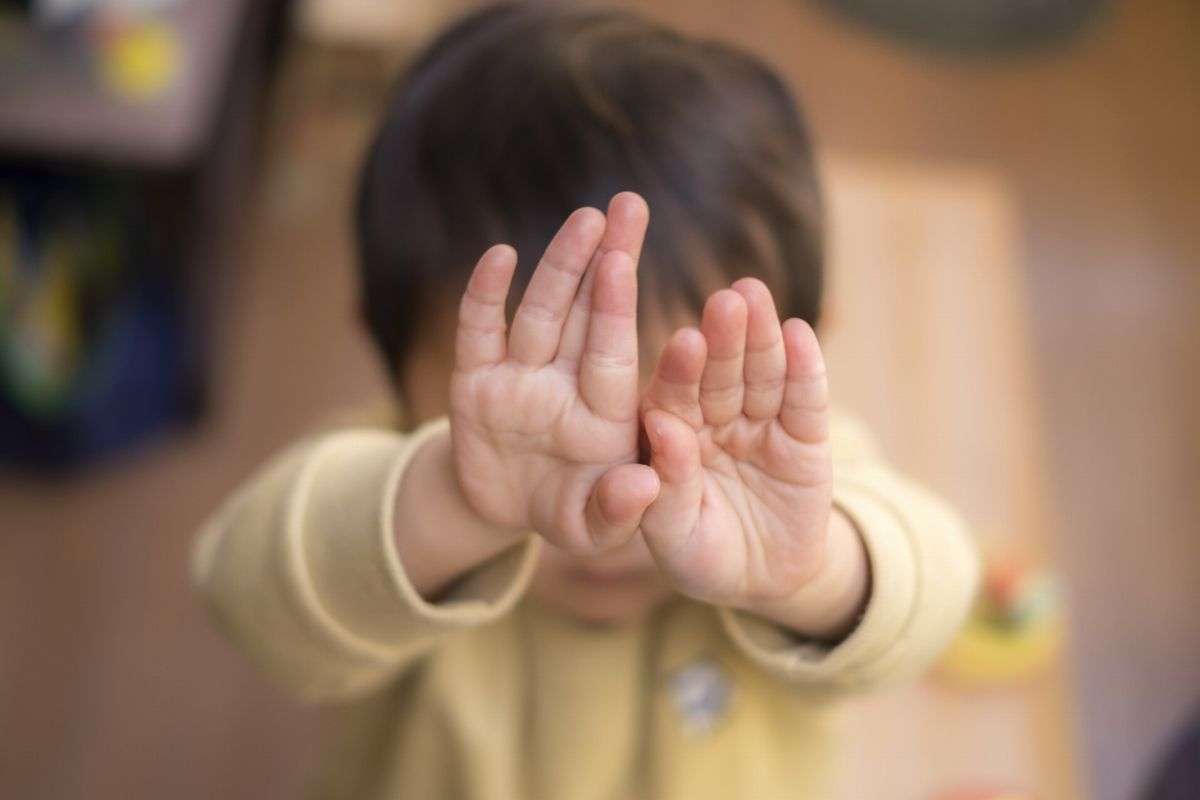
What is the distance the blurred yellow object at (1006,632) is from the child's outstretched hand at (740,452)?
11.3 inches

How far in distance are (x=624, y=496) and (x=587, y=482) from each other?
0.09ft

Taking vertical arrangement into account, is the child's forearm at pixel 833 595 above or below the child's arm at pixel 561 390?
below

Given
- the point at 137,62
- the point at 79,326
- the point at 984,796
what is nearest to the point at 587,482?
the point at 984,796

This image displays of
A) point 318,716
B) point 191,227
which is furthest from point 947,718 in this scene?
point 191,227

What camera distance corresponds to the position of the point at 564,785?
59cm

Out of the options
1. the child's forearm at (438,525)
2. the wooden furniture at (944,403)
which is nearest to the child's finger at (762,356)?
the child's forearm at (438,525)

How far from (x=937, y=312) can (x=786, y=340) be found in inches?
21.2

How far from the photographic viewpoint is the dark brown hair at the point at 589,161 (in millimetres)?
490

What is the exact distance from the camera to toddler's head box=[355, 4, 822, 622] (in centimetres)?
49

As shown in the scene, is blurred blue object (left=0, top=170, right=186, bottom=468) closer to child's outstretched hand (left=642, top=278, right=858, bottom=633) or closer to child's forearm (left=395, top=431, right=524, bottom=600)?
child's forearm (left=395, top=431, right=524, bottom=600)

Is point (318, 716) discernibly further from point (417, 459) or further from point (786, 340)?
point (786, 340)

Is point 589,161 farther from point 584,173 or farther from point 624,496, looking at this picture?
point 624,496

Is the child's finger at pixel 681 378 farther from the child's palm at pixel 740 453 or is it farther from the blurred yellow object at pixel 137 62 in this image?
the blurred yellow object at pixel 137 62

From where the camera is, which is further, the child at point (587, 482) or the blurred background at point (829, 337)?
the blurred background at point (829, 337)
